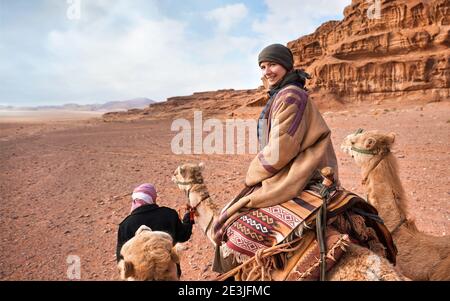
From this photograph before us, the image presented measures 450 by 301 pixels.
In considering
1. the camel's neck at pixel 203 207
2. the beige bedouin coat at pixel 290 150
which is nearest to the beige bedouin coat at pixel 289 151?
the beige bedouin coat at pixel 290 150

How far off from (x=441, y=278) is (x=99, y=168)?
10197mm

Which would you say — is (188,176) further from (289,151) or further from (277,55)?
(277,55)

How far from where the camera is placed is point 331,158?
7.78 feet

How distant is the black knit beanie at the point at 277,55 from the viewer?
2.40 metres

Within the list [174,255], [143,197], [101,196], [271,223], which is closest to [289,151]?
[271,223]

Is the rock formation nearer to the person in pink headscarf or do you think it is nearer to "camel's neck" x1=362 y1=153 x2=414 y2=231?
"camel's neck" x1=362 y1=153 x2=414 y2=231

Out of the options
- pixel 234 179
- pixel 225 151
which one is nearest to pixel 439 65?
pixel 225 151

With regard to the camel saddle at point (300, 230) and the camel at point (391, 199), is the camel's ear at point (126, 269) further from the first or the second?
the camel at point (391, 199)

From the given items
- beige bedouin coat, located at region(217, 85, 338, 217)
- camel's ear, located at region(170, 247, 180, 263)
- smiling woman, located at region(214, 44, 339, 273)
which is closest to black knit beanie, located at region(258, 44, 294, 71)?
smiling woman, located at region(214, 44, 339, 273)

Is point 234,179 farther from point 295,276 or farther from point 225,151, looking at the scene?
point 295,276

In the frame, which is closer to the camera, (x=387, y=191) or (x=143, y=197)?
(x=387, y=191)

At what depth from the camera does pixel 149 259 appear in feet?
6.15

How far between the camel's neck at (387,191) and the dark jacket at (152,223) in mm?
1830

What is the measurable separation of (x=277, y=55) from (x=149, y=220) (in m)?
1.88
